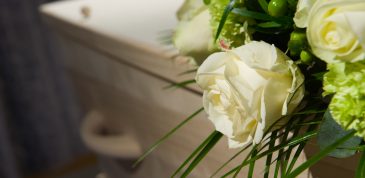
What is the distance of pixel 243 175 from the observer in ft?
1.64

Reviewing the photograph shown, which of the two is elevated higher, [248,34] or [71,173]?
[248,34]

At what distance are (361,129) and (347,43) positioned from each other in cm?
5

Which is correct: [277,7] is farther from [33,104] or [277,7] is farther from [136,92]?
[33,104]

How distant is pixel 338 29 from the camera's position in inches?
11.7

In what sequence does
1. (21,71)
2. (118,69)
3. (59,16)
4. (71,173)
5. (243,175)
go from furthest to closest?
(71,173) → (21,71) → (59,16) → (118,69) → (243,175)

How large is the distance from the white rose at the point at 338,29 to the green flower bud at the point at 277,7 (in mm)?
52

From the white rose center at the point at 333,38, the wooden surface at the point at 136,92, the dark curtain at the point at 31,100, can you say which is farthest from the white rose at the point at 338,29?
the dark curtain at the point at 31,100

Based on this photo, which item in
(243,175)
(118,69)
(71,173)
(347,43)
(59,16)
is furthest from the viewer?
(71,173)

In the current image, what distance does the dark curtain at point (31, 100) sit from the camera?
1729 millimetres

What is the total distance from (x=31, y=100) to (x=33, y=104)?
0.02 meters

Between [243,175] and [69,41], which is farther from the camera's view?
[69,41]

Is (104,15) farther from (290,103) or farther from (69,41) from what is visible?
(290,103)

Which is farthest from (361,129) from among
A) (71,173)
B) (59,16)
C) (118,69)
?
(71,173)

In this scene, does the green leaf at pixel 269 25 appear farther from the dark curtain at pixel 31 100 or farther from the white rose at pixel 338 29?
the dark curtain at pixel 31 100
